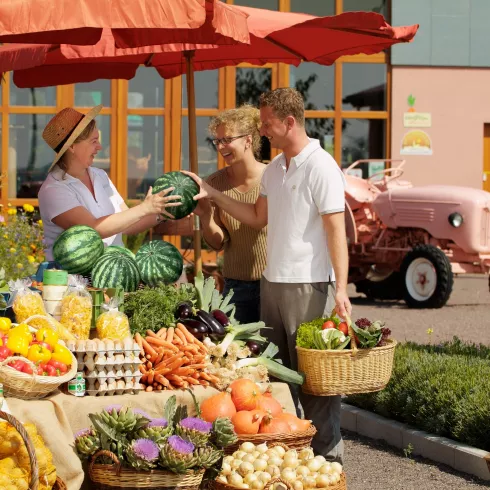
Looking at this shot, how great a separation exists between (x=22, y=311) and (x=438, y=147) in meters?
15.4

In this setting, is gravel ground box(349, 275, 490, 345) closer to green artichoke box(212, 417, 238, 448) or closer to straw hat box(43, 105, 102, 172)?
straw hat box(43, 105, 102, 172)

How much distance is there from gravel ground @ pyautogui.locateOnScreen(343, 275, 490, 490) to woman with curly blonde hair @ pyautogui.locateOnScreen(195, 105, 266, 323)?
1242mm

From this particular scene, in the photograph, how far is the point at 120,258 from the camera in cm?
572

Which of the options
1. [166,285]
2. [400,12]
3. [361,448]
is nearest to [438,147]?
[400,12]

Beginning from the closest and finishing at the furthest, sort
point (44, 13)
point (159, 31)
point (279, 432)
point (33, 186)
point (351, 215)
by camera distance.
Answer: point (279, 432) → point (44, 13) → point (159, 31) → point (351, 215) → point (33, 186)

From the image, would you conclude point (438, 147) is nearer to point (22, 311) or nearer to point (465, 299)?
point (465, 299)

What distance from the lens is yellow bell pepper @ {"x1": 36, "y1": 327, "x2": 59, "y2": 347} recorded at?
187 inches

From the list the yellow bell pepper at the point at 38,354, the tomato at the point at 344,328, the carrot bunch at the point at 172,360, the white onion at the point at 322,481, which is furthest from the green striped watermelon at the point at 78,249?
the white onion at the point at 322,481

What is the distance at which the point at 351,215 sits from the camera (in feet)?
46.4

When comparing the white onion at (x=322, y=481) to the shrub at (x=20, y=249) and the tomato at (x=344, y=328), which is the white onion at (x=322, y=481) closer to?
the tomato at (x=344, y=328)

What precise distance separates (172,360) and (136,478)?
0.70 m

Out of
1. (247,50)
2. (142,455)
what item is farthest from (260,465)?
(247,50)

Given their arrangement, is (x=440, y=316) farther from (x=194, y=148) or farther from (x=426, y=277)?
(x=194, y=148)

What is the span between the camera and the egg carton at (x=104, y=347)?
481cm
